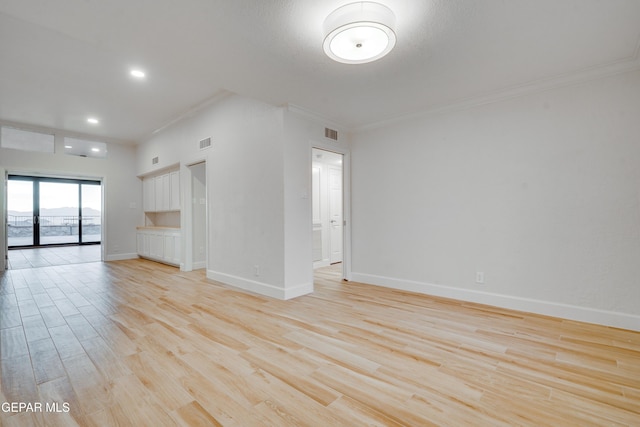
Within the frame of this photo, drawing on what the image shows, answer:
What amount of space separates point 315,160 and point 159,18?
4.26 m

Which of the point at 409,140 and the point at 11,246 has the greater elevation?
the point at 409,140

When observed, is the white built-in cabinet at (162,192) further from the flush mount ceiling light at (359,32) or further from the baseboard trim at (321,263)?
the flush mount ceiling light at (359,32)

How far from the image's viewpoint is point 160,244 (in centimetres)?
658

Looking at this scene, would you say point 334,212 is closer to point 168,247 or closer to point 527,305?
point 168,247

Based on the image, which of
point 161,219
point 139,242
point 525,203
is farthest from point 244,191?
point 139,242

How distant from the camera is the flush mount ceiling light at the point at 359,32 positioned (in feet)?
6.40

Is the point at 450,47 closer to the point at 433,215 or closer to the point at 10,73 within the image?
the point at 433,215

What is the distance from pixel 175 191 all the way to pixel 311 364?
18.3ft

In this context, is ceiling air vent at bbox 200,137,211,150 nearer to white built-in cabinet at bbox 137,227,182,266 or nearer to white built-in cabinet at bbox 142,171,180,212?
white built-in cabinet at bbox 142,171,180,212

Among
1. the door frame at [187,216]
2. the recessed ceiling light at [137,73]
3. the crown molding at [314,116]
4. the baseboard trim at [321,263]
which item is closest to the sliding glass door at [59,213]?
the door frame at [187,216]

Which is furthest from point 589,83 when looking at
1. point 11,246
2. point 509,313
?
point 11,246

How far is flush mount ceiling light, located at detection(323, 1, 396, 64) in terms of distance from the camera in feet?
6.40

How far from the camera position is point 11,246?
974 centimetres

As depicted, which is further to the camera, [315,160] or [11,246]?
[11,246]
